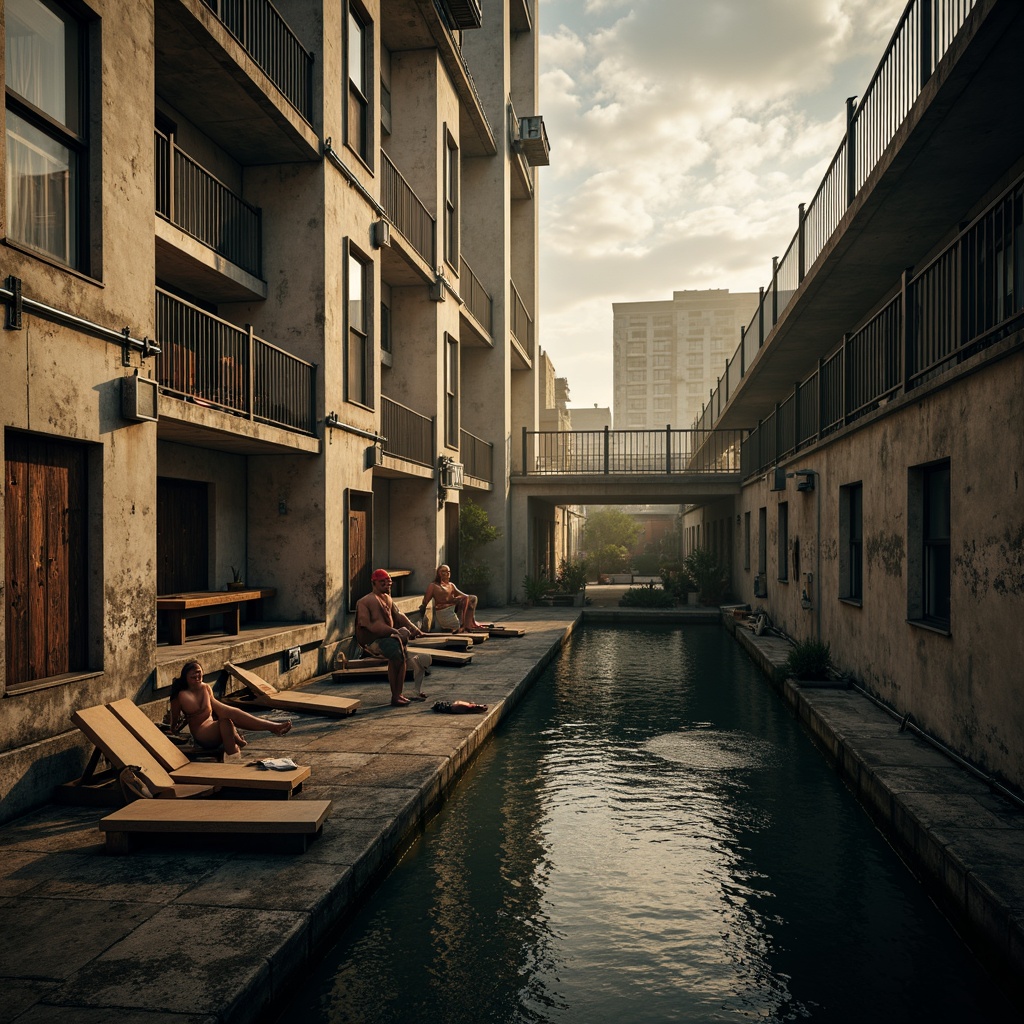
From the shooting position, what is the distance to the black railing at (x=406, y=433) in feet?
47.6

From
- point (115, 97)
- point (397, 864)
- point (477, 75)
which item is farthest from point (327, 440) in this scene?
point (477, 75)

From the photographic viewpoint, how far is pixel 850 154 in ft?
36.9

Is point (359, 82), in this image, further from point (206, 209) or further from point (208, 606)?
point (208, 606)

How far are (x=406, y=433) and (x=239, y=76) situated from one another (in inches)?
286

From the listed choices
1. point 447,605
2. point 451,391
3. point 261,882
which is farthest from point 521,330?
point 261,882

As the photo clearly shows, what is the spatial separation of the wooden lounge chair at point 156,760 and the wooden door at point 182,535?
4048 mm

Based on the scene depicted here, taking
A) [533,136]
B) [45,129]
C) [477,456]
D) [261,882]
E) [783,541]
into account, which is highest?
[533,136]

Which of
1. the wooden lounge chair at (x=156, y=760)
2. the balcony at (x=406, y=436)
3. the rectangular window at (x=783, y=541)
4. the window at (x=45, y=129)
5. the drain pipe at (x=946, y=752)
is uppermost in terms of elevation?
the window at (x=45, y=129)

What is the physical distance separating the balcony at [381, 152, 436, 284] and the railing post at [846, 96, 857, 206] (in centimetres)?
711

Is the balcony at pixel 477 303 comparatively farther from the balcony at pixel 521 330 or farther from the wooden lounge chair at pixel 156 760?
the wooden lounge chair at pixel 156 760

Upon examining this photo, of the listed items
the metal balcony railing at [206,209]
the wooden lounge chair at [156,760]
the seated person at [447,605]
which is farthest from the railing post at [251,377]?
the seated person at [447,605]

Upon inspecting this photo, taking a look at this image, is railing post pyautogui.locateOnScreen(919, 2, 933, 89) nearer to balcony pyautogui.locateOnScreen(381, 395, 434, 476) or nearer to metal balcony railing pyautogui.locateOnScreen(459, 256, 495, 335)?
balcony pyautogui.locateOnScreen(381, 395, 434, 476)

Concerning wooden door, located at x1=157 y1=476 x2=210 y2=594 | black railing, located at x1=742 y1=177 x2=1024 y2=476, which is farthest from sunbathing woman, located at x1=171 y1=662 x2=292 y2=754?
black railing, located at x1=742 y1=177 x2=1024 y2=476

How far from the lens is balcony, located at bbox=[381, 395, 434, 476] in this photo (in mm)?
14438
